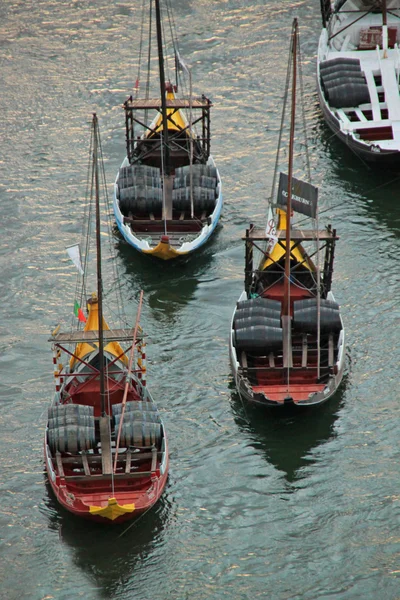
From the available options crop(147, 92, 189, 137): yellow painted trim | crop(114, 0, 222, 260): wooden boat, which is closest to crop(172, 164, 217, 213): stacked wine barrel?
crop(114, 0, 222, 260): wooden boat

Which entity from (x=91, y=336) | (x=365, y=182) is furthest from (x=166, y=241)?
(x=365, y=182)

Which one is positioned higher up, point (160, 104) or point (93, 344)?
point (160, 104)

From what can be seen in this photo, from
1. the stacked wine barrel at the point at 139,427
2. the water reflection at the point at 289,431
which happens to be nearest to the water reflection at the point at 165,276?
the water reflection at the point at 289,431

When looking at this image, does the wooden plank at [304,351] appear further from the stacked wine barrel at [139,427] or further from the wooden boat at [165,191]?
the wooden boat at [165,191]

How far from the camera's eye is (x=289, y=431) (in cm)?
4566

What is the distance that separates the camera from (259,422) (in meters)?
46.2

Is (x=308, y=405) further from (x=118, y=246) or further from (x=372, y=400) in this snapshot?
(x=118, y=246)

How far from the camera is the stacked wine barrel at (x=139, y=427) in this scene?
138 ft

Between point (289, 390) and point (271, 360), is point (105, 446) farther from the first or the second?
point (271, 360)

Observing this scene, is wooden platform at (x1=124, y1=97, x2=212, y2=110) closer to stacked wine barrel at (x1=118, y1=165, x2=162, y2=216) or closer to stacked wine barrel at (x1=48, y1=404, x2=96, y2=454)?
stacked wine barrel at (x1=118, y1=165, x2=162, y2=216)

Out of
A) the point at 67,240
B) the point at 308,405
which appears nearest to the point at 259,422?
the point at 308,405

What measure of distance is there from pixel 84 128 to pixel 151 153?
901 cm

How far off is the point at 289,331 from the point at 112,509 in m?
11.9

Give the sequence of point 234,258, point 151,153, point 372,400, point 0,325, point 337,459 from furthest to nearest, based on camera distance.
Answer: point 151,153 → point 234,258 → point 0,325 → point 372,400 → point 337,459
